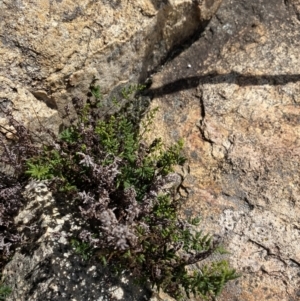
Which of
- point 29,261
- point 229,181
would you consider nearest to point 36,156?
point 29,261

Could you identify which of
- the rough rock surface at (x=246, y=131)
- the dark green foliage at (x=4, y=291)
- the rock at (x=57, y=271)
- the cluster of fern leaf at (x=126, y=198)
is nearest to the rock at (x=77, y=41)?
the cluster of fern leaf at (x=126, y=198)

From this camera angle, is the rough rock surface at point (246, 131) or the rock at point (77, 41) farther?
the rock at point (77, 41)

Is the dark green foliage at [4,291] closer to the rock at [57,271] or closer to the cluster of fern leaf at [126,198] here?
the rock at [57,271]

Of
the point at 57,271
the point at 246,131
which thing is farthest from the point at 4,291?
the point at 246,131

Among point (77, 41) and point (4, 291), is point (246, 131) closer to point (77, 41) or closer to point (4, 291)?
point (77, 41)

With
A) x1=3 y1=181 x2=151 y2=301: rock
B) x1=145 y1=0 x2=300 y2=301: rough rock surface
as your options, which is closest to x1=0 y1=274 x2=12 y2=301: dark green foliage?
x1=3 y1=181 x2=151 y2=301: rock

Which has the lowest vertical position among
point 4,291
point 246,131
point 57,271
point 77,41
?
point 4,291

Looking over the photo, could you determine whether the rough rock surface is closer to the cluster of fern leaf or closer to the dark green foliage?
the cluster of fern leaf
